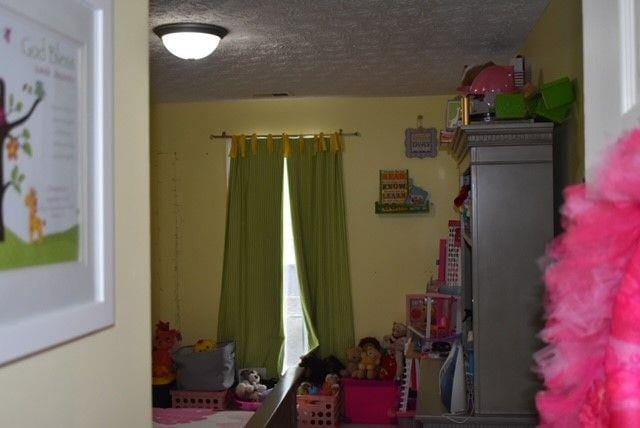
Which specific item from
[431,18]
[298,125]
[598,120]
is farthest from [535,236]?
[298,125]

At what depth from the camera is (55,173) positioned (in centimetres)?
104

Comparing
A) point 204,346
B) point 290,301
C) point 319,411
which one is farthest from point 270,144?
point 319,411

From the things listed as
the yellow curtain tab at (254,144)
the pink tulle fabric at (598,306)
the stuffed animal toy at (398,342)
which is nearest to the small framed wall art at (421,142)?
the yellow curtain tab at (254,144)

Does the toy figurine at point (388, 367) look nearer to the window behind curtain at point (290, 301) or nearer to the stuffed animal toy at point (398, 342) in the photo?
the stuffed animal toy at point (398, 342)

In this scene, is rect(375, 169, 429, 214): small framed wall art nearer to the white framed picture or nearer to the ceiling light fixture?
the ceiling light fixture

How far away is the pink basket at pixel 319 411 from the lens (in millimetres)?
4770

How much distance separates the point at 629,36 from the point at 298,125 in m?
4.51

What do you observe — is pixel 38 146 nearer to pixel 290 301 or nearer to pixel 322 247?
pixel 322 247

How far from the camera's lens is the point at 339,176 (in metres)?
5.32

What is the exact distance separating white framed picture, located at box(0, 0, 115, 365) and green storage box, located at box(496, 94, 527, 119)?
1.97m

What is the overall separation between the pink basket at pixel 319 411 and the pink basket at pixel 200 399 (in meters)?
0.54

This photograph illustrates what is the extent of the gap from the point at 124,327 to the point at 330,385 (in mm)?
3719

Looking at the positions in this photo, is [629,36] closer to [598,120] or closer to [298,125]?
[598,120]

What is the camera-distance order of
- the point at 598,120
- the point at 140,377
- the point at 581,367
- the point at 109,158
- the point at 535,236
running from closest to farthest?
the point at 581,367 → the point at 598,120 → the point at 109,158 → the point at 140,377 → the point at 535,236
